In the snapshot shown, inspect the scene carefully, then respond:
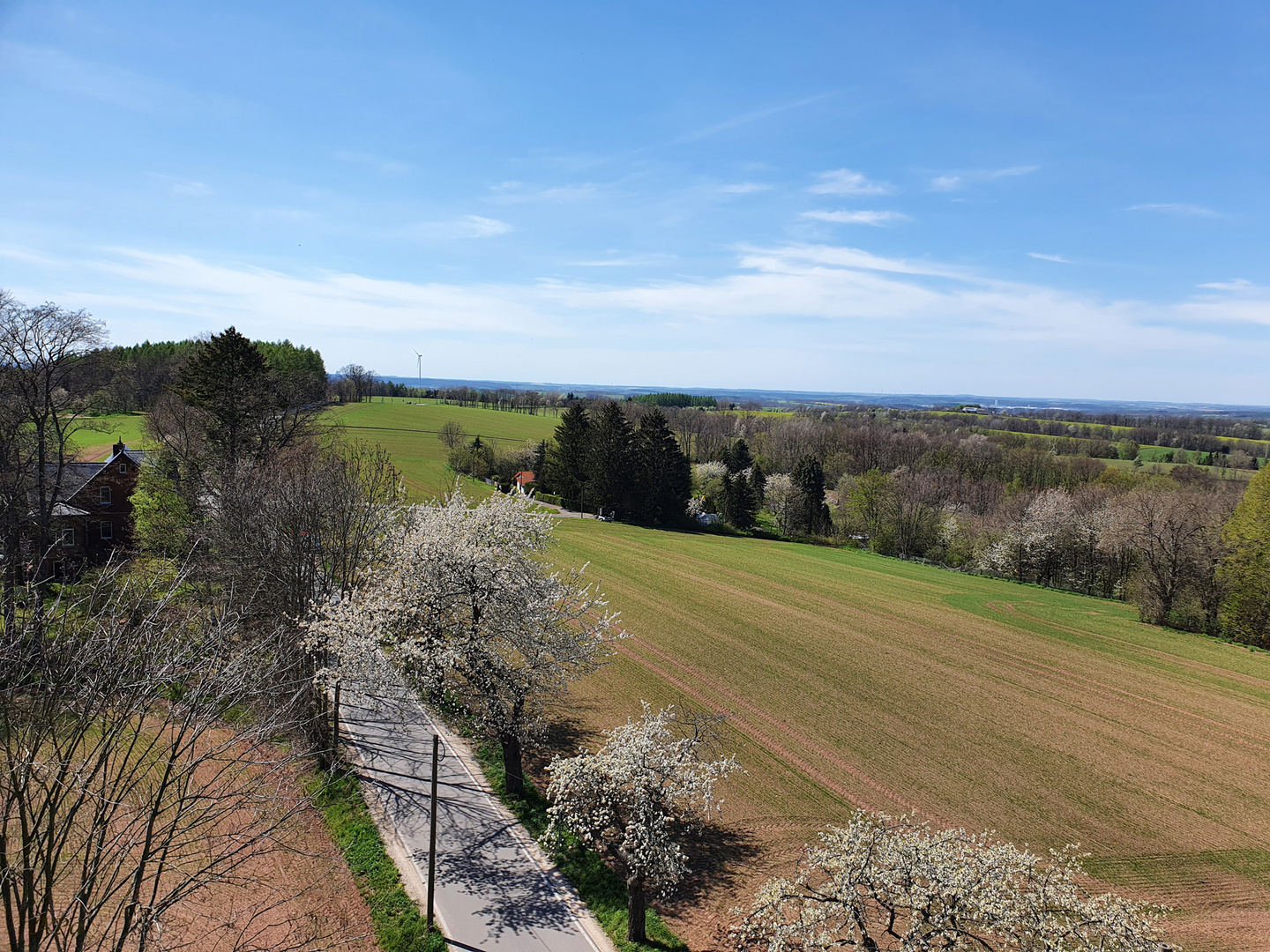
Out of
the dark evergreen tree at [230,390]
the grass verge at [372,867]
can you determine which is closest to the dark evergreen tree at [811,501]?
the dark evergreen tree at [230,390]

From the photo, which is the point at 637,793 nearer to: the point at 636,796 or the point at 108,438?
the point at 636,796

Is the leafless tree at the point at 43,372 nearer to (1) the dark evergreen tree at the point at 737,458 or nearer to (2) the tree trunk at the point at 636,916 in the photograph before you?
(2) the tree trunk at the point at 636,916

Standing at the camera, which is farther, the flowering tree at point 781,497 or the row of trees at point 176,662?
the flowering tree at point 781,497

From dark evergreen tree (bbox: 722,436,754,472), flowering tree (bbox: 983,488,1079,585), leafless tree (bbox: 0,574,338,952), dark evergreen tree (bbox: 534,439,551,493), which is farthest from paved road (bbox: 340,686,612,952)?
→ dark evergreen tree (bbox: 722,436,754,472)

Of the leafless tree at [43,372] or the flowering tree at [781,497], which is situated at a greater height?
the leafless tree at [43,372]

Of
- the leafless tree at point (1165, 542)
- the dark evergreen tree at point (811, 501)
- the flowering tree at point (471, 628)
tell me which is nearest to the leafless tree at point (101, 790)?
the flowering tree at point (471, 628)

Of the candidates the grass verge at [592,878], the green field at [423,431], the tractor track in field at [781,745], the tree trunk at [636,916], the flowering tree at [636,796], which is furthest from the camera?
the green field at [423,431]

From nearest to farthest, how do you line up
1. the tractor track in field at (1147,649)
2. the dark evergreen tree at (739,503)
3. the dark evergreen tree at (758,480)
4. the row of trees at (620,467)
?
the tractor track in field at (1147,649) → the row of trees at (620,467) → the dark evergreen tree at (739,503) → the dark evergreen tree at (758,480)

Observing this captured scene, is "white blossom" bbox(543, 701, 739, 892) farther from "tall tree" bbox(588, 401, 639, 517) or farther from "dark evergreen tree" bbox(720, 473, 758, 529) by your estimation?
"dark evergreen tree" bbox(720, 473, 758, 529)

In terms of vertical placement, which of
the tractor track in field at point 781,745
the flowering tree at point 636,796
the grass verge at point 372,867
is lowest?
the tractor track in field at point 781,745
